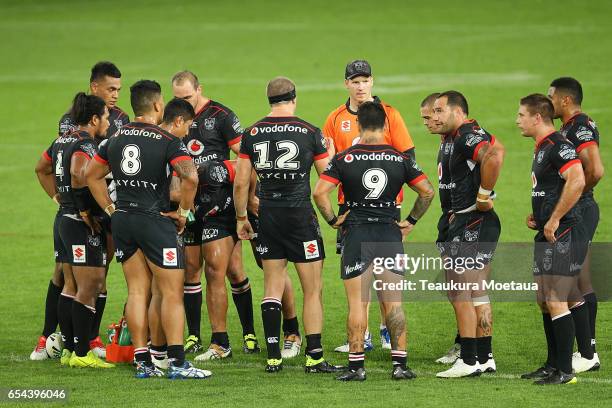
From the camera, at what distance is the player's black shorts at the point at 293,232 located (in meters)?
10.7

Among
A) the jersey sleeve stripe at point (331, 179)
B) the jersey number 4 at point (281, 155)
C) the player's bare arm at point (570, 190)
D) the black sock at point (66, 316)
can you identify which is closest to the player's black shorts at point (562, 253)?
the player's bare arm at point (570, 190)

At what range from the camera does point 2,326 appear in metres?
12.9

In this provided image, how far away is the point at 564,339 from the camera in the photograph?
9984mm

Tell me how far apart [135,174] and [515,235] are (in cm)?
803

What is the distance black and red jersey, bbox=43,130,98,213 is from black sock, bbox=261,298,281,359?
6.04ft

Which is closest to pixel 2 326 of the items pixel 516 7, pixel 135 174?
pixel 135 174

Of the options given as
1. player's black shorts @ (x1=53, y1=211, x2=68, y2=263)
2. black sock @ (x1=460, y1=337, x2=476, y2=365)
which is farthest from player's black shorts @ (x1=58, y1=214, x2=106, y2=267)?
black sock @ (x1=460, y1=337, x2=476, y2=365)

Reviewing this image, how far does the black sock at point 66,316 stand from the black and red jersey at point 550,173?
432cm

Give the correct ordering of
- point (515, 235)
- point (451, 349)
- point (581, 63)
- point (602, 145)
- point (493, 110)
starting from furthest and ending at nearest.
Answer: point (581, 63)
point (493, 110)
point (602, 145)
point (515, 235)
point (451, 349)

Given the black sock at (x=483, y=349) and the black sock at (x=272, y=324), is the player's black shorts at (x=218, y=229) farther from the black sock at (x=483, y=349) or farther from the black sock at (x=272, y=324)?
the black sock at (x=483, y=349)

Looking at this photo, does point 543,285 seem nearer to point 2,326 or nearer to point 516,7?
point 2,326

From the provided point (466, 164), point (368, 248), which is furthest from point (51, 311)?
point (466, 164)

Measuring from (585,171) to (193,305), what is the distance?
3.94m

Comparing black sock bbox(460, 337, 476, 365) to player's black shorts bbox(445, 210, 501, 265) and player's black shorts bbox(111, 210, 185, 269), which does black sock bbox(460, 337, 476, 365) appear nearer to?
player's black shorts bbox(445, 210, 501, 265)
